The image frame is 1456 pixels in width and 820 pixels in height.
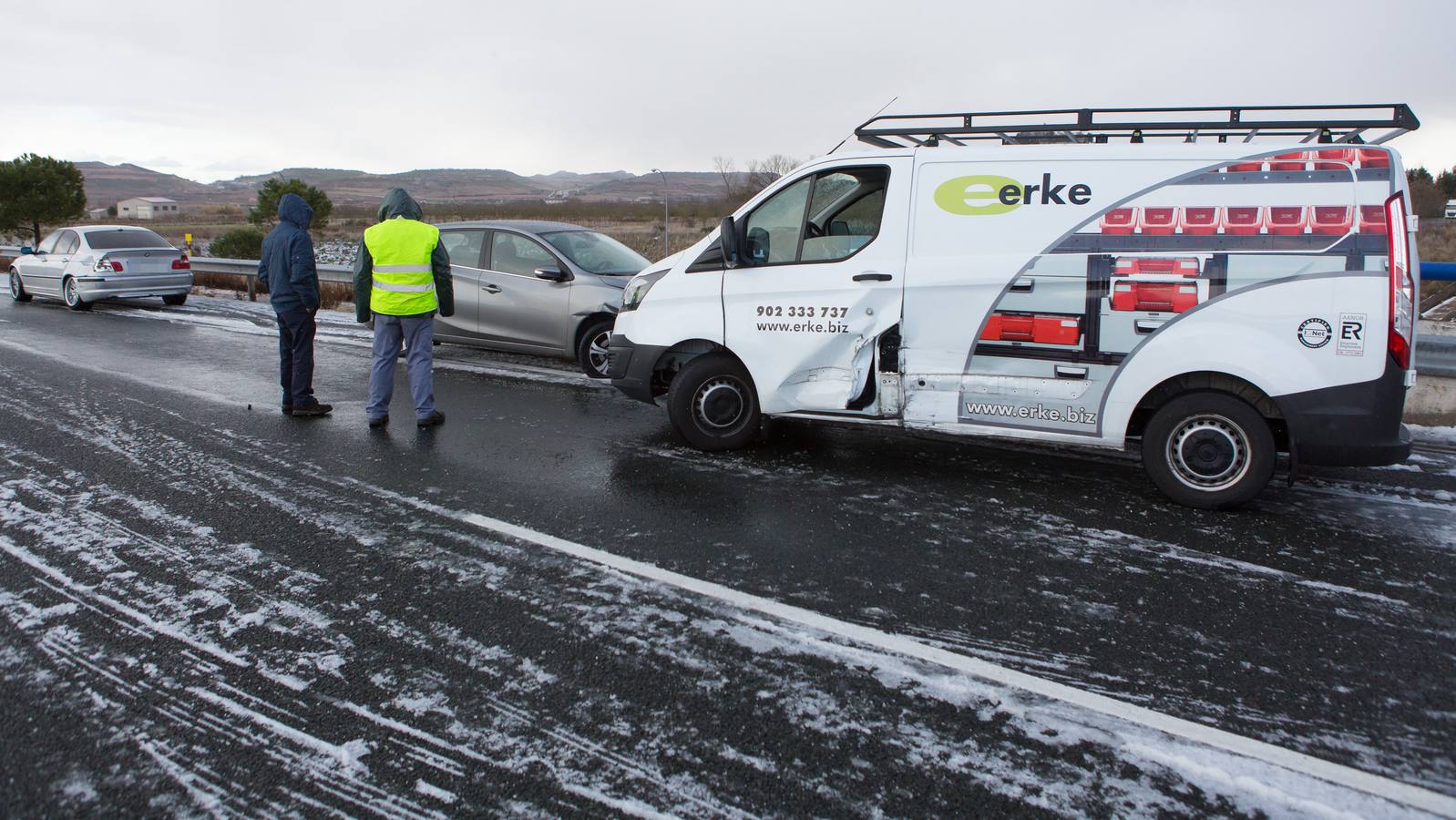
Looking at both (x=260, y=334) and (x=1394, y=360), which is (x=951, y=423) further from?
(x=260, y=334)

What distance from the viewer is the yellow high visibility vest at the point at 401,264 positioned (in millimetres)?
7125

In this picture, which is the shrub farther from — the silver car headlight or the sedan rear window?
the silver car headlight

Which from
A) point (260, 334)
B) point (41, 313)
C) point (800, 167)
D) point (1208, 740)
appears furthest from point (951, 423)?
point (41, 313)

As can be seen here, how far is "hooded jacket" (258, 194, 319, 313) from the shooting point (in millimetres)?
7438

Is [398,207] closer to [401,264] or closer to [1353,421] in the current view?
[401,264]

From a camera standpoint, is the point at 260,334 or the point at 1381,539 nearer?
the point at 1381,539

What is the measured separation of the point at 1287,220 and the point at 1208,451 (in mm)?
1300

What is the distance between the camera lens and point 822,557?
440 cm

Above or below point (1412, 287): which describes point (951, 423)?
below

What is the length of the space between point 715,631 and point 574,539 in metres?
1.29

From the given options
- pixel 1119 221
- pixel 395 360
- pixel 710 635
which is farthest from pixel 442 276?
pixel 1119 221

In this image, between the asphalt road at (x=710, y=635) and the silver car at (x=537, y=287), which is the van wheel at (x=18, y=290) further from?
the asphalt road at (x=710, y=635)

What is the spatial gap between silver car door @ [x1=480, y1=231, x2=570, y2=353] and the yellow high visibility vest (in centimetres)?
228

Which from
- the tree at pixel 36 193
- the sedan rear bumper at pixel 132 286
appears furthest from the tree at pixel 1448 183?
the tree at pixel 36 193
